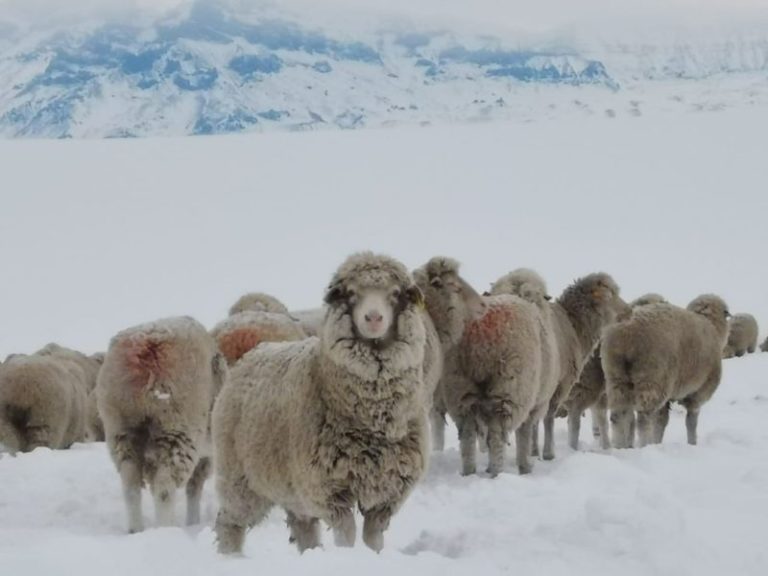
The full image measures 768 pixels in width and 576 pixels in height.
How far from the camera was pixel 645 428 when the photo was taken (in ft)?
33.6

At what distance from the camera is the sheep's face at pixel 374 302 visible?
491 centimetres

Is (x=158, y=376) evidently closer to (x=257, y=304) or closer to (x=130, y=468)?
(x=130, y=468)

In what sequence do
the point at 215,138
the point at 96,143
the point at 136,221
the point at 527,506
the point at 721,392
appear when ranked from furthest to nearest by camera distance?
the point at 215,138
the point at 96,143
the point at 136,221
the point at 721,392
the point at 527,506

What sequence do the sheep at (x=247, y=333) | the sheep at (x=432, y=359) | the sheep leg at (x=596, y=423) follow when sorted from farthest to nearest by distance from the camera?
the sheep leg at (x=596, y=423), the sheep at (x=247, y=333), the sheep at (x=432, y=359)

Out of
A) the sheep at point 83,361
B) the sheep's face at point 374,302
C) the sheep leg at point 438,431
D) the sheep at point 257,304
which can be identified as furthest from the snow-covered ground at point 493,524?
the sheep at point 83,361

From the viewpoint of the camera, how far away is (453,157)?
227 feet

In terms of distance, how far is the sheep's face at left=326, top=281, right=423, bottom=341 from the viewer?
4906mm

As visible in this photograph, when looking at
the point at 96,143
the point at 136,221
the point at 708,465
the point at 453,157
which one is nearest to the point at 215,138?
the point at 96,143

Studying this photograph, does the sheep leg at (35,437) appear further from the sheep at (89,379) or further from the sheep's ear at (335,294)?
the sheep's ear at (335,294)

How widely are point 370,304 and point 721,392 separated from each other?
11.9 metres

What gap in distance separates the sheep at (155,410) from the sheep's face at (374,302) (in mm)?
2100

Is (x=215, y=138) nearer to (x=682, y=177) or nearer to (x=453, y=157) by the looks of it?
(x=453, y=157)

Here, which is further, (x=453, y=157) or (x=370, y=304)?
(x=453, y=157)

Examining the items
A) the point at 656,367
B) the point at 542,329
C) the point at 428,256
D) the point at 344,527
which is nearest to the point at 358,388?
the point at 344,527
